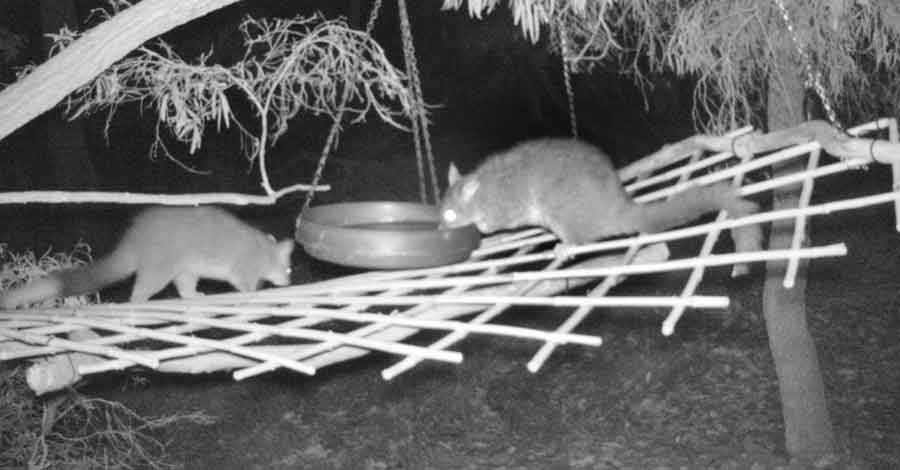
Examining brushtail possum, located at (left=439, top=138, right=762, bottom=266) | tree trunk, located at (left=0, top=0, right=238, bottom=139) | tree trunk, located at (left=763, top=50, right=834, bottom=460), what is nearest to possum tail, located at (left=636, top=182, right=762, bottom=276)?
brushtail possum, located at (left=439, top=138, right=762, bottom=266)

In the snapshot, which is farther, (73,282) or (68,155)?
(68,155)

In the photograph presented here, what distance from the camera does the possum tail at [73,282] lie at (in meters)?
3.86

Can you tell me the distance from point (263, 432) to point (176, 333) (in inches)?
220

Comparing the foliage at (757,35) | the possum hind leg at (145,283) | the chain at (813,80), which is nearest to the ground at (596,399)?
the possum hind leg at (145,283)

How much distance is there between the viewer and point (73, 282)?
13.3 ft

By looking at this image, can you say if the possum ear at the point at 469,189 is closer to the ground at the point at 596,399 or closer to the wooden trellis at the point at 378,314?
the wooden trellis at the point at 378,314

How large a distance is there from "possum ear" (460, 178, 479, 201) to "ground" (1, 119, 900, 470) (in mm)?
3669

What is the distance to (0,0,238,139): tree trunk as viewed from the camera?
8.05 feet

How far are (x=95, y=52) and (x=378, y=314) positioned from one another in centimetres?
114

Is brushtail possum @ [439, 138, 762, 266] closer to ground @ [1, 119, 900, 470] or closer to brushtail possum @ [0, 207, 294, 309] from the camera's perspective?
brushtail possum @ [0, 207, 294, 309]

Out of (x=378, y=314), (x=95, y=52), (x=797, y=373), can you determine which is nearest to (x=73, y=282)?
(x=95, y=52)

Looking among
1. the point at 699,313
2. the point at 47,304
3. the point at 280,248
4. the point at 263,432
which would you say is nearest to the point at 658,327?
the point at 699,313

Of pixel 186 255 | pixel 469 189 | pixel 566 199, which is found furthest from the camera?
pixel 186 255

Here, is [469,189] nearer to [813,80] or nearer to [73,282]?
[813,80]
